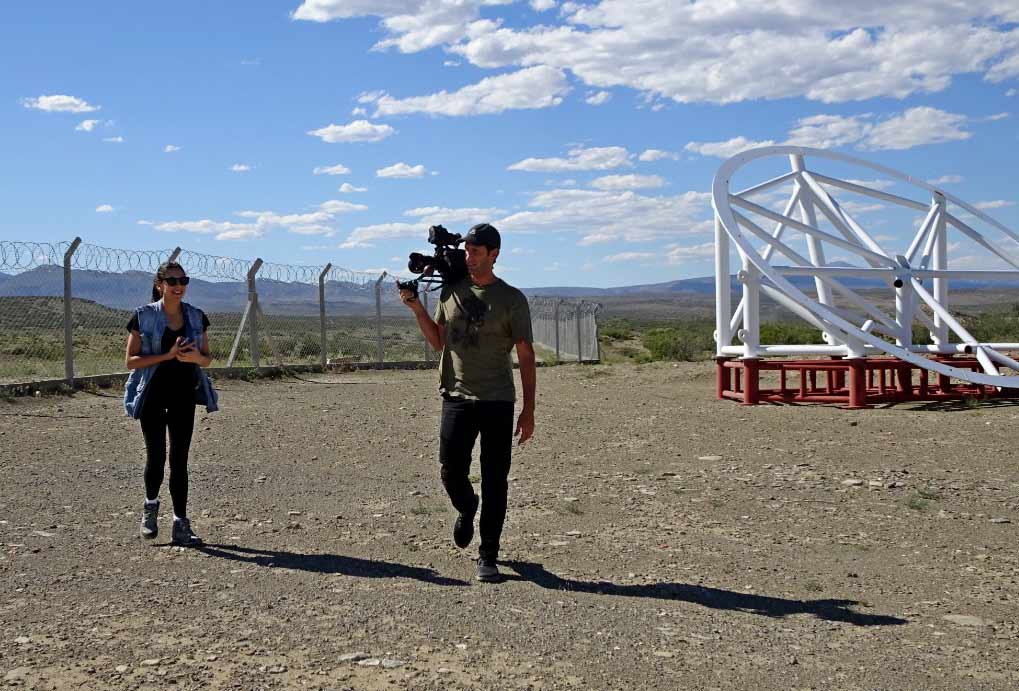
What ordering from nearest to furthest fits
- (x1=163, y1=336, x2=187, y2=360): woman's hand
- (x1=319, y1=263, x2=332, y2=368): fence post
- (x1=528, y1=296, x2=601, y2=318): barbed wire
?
(x1=163, y1=336, x2=187, y2=360): woman's hand, (x1=319, y1=263, x2=332, y2=368): fence post, (x1=528, y1=296, x2=601, y2=318): barbed wire

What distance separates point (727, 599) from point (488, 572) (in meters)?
1.16

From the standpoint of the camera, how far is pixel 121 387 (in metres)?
16.4

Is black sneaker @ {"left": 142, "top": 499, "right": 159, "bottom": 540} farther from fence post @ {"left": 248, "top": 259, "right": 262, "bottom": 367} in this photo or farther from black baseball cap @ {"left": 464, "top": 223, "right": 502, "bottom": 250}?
fence post @ {"left": 248, "top": 259, "right": 262, "bottom": 367}

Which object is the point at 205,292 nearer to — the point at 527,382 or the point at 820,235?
the point at 820,235

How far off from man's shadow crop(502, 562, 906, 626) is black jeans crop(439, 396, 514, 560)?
0.99 ft

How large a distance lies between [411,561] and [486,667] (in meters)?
1.89

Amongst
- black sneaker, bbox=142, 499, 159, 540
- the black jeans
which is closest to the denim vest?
black sneaker, bbox=142, 499, 159, 540

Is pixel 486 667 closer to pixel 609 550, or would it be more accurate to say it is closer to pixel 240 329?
pixel 609 550

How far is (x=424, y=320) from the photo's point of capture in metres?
5.93

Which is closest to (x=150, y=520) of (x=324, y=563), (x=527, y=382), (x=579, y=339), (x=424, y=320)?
(x=324, y=563)

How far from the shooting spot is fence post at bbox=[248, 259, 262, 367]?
20375mm

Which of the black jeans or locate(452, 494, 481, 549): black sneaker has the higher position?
the black jeans

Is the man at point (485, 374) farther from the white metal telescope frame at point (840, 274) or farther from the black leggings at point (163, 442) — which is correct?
the white metal telescope frame at point (840, 274)

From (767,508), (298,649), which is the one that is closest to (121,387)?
(767,508)
